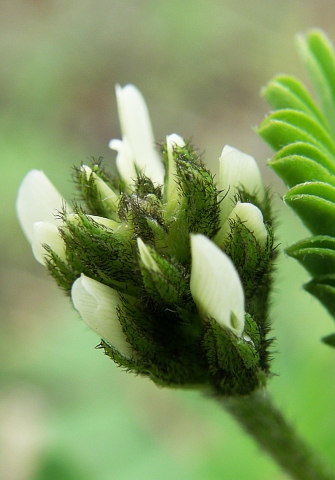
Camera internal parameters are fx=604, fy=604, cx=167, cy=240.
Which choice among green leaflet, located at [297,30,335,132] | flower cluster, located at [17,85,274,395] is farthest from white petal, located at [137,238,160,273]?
green leaflet, located at [297,30,335,132]


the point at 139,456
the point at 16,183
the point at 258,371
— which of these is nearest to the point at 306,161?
the point at 258,371

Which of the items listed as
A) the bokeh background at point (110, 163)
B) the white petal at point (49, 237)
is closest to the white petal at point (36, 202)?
the white petal at point (49, 237)

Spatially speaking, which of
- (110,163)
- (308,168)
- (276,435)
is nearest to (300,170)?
(308,168)

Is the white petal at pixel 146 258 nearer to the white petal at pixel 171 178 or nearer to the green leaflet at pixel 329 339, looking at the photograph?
the white petal at pixel 171 178

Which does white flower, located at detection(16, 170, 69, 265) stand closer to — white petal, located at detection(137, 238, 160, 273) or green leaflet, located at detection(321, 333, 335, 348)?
white petal, located at detection(137, 238, 160, 273)

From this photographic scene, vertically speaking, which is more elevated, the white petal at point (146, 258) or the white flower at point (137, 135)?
the white flower at point (137, 135)

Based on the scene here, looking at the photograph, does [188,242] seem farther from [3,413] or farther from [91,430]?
[3,413]

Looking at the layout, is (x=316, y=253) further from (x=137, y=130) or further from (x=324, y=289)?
(x=137, y=130)
